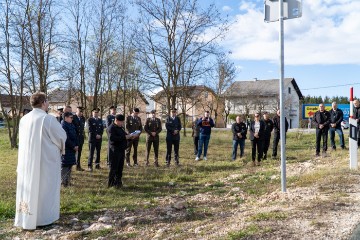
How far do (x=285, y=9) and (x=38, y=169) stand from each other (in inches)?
195

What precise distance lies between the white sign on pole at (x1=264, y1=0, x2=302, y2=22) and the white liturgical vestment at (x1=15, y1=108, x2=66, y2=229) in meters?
4.17

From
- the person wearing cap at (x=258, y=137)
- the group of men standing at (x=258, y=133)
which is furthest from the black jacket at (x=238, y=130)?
the person wearing cap at (x=258, y=137)

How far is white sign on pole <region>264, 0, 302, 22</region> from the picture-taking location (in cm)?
Answer: 636

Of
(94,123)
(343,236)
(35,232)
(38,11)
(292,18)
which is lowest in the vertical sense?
(35,232)

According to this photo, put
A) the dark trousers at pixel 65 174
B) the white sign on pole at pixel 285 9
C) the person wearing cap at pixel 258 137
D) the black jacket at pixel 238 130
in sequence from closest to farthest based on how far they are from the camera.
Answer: the white sign on pole at pixel 285 9 → the dark trousers at pixel 65 174 → the person wearing cap at pixel 258 137 → the black jacket at pixel 238 130

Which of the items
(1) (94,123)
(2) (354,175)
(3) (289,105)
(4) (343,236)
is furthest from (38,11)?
(3) (289,105)

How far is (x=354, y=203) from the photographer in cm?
532

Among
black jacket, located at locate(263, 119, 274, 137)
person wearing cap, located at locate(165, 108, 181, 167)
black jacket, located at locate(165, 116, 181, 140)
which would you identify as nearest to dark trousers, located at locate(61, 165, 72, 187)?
person wearing cap, located at locate(165, 108, 181, 167)

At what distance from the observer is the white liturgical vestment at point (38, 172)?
5.74 meters

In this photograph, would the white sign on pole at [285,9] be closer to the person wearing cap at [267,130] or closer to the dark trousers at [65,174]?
the dark trousers at [65,174]

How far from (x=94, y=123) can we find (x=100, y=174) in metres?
1.89

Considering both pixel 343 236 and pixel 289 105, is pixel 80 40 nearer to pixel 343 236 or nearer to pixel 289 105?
pixel 343 236

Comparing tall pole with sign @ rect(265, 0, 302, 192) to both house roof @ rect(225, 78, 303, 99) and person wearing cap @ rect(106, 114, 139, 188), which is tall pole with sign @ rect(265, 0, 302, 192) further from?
house roof @ rect(225, 78, 303, 99)

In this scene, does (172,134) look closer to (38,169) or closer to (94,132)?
(94,132)
